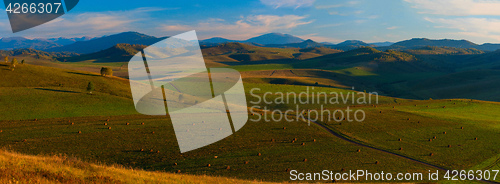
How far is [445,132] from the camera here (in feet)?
173

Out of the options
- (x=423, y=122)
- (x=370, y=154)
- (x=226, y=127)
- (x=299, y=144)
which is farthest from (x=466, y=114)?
(x=226, y=127)

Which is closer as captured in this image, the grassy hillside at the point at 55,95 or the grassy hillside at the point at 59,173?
the grassy hillside at the point at 59,173

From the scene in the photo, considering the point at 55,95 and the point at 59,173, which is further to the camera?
the point at 55,95

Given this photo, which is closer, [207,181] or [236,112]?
[207,181]

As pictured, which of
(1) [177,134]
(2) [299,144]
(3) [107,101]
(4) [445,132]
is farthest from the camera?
(3) [107,101]

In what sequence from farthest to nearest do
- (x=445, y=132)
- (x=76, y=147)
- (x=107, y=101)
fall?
1. (x=107, y=101)
2. (x=445, y=132)
3. (x=76, y=147)

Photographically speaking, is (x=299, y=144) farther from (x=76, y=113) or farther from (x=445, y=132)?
(x=76, y=113)

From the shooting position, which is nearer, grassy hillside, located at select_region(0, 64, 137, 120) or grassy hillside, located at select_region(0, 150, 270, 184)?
grassy hillside, located at select_region(0, 150, 270, 184)

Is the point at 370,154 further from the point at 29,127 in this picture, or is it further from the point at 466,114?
the point at 29,127

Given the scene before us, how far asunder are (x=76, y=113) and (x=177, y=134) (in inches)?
989

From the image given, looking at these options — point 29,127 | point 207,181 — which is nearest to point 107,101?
point 29,127

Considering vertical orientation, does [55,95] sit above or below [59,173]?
above

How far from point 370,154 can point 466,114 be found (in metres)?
49.8

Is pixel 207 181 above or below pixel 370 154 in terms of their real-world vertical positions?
above
